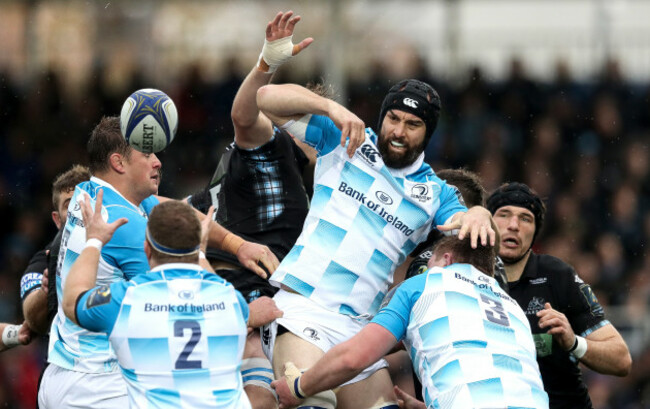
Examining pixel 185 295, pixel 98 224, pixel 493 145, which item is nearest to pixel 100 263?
pixel 98 224

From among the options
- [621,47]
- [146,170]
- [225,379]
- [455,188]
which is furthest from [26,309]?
[621,47]

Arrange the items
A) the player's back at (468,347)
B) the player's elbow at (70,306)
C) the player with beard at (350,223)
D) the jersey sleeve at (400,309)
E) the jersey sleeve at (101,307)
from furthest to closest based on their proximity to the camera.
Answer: the player with beard at (350,223), the jersey sleeve at (400,309), the player's back at (468,347), the player's elbow at (70,306), the jersey sleeve at (101,307)

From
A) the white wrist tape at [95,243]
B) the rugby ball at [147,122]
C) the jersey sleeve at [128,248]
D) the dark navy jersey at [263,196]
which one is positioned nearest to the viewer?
the white wrist tape at [95,243]

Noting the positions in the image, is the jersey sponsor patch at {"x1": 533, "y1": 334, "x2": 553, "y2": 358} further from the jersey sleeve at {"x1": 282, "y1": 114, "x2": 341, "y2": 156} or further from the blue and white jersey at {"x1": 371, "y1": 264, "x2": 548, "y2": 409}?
the jersey sleeve at {"x1": 282, "y1": 114, "x2": 341, "y2": 156}

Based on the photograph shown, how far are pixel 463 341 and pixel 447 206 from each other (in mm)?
1198

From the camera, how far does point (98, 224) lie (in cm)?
581

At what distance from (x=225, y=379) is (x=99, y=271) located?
4.02 ft

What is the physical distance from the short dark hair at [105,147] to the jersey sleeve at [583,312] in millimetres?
3375

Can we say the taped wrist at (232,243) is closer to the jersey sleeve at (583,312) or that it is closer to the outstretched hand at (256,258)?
the outstretched hand at (256,258)

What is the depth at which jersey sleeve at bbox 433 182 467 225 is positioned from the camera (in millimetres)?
6812

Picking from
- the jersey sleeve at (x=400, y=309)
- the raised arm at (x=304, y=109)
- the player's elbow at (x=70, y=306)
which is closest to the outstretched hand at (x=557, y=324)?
the jersey sleeve at (x=400, y=309)

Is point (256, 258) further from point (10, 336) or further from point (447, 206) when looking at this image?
point (10, 336)

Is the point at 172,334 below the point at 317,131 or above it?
below

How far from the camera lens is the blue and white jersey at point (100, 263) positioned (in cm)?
616
